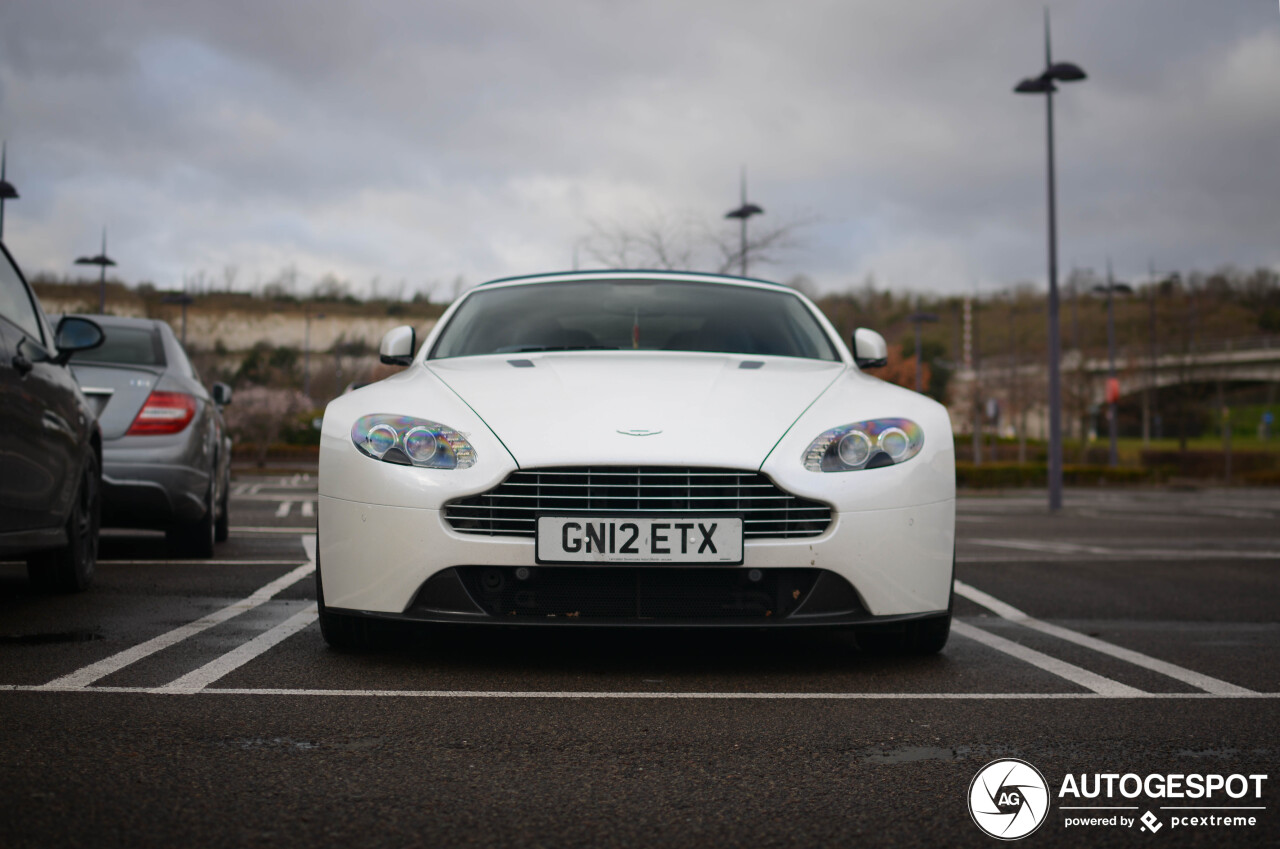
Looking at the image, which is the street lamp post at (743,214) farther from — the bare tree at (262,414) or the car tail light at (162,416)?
the bare tree at (262,414)

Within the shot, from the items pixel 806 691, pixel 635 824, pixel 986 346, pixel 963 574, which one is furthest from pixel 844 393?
pixel 986 346

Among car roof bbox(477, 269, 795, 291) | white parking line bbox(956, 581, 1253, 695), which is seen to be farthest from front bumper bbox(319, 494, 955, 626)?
car roof bbox(477, 269, 795, 291)

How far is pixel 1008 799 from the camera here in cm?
257

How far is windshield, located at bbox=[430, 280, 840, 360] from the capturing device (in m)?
5.23

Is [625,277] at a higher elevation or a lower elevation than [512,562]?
Answer: higher

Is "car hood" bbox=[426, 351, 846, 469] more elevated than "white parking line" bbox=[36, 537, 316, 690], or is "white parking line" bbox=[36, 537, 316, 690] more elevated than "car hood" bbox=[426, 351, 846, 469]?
"car hood" bbox=[426, 351, 846, 469]

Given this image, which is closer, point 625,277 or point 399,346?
point 399,346

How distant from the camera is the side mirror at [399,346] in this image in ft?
17.5

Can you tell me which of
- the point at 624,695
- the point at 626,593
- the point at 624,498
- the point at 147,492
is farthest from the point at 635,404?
the point at 147,492

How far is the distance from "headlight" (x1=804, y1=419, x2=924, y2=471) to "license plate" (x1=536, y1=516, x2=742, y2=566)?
389 millimetres

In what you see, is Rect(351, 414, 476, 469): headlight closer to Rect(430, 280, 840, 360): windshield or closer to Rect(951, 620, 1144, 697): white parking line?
Rect(430, 280, 840, 360): windshield

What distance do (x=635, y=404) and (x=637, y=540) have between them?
528 millimetres

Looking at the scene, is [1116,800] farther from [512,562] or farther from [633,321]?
[633,321]

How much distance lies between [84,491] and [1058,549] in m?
7.23
